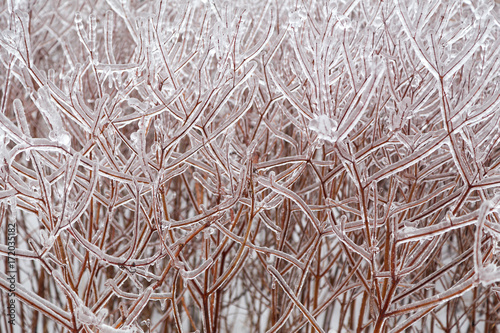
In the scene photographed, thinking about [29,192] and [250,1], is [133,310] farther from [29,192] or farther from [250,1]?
[250,1]

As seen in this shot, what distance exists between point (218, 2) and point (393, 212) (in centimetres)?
118

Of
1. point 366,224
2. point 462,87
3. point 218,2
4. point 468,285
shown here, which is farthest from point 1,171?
point 462,87

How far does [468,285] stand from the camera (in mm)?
1392

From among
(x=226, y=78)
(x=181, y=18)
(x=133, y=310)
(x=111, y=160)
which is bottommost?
(x=133, y=310)

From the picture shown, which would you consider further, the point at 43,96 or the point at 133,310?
the point at 133,310

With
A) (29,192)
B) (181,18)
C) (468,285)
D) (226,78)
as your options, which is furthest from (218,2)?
(468,285)

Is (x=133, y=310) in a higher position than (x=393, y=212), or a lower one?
lower

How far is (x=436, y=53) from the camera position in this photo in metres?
1.54

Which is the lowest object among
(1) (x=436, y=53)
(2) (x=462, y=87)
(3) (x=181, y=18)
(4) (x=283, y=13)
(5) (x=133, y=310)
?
(5) (x=133, y=310)

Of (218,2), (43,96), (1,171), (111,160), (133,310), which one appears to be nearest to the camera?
(43,96)

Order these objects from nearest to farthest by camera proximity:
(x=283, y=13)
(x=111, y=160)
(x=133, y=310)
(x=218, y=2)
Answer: (x=133, y=310)
(x=111, y=160)
(x=218, y=2)
(x=283, y=13)

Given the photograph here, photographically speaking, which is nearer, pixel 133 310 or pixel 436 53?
pixel 436 53

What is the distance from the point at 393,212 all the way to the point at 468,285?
0.44m

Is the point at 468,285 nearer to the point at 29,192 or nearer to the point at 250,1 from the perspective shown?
the point at 29,192
